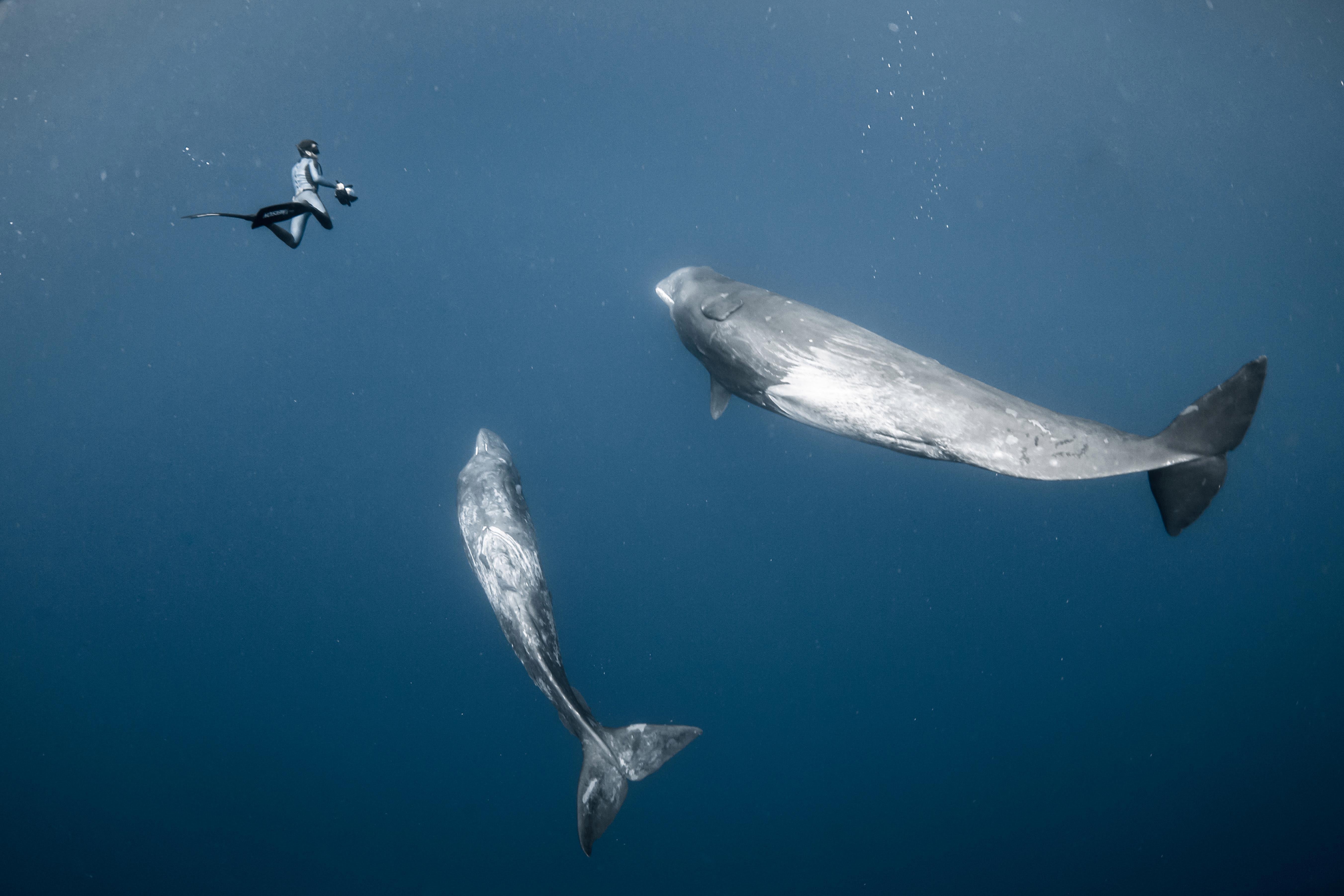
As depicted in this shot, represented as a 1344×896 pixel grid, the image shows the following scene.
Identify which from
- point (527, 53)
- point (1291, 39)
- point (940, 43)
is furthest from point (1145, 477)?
point (527, 53)

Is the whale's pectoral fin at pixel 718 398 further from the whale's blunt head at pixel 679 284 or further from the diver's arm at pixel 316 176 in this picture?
the diver's arm at pixel 316 176

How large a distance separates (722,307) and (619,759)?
3.75m

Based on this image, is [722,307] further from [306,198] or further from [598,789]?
[598,789]

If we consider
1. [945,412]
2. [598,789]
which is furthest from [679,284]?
[598,789]

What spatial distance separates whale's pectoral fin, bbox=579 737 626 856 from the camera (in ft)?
13.0

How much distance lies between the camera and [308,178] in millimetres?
4758

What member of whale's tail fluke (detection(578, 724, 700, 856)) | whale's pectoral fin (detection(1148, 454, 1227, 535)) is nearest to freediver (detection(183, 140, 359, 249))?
whale's tail fluke (detection(578, 724, 700, 856))

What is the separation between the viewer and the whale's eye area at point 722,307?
4.91 m

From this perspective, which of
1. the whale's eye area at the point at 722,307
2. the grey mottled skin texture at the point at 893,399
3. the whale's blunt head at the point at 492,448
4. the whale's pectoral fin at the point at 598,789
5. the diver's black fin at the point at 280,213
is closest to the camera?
the grey mottled skin texture at the point at 893,399

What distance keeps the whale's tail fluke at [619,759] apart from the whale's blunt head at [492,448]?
3224mm

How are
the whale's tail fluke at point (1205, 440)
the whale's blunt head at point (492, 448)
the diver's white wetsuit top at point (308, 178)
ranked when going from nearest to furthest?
the whale's tail fluke at point (1205, 440), the diver's white wetsuit top at point (308, 178), the whale's blunt head at point (492, 448)

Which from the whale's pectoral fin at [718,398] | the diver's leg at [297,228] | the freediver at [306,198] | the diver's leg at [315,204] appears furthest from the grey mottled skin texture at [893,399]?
the diver's leg at [297,228]

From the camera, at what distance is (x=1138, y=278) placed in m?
7.39

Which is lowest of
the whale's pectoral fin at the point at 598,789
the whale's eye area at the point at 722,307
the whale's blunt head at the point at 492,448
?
the whale's pectoral fin at the point at 598,789
